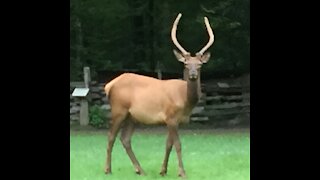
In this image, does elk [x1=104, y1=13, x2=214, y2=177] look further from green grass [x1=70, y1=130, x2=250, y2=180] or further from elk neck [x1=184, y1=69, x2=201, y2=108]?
green grass [x1=70, y1=130, x2=250, y2=180]

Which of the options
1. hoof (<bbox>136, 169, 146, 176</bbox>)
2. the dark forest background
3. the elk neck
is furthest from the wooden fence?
the elk neck

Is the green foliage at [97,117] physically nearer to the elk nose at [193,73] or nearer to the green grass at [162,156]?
the green grass at [162,156]

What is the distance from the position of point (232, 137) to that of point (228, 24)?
5684mm

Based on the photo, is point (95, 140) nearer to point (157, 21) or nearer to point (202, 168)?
point (202, 168)

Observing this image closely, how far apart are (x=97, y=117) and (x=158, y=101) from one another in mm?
9863

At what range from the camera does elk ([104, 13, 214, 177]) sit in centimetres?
976

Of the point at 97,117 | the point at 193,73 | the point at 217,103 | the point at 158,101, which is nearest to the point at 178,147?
the point at 158,101

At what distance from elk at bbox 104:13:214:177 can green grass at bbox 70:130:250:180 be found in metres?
0.38

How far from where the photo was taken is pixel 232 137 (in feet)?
55.4

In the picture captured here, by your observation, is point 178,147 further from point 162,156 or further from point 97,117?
point 97,117

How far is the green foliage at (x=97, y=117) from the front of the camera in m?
19.6

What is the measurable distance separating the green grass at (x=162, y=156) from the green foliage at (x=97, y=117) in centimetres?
161

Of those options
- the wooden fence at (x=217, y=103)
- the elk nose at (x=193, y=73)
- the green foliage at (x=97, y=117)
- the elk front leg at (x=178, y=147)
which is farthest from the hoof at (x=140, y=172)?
the wooden fence at (x=217, y=103)
